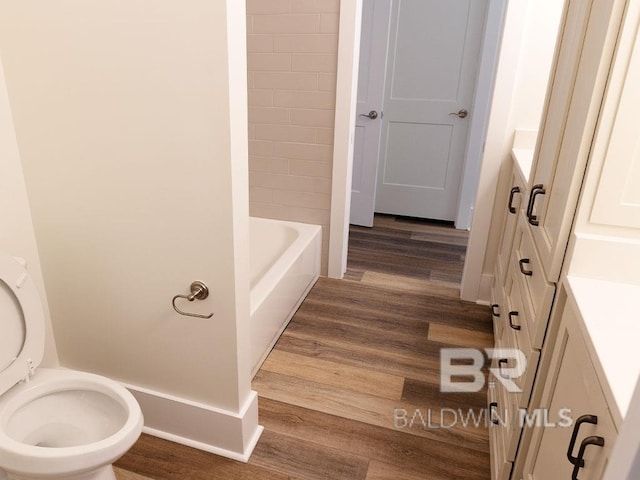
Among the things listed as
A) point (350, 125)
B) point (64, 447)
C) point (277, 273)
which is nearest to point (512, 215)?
point (350, 125)

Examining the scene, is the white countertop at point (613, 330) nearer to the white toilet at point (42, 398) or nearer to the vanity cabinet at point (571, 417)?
the vanity cabinet at point (571, 417)

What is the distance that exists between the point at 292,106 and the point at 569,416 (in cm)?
218

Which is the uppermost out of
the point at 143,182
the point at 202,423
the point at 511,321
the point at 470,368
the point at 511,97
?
the point at 511,97

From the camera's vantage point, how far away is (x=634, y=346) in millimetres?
887

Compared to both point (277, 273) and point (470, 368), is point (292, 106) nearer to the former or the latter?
point (277, 273)

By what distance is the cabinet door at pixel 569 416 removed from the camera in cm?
81

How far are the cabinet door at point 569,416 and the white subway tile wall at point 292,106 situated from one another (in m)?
1.86

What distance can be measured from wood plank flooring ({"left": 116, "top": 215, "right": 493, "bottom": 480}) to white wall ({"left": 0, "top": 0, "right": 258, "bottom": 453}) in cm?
14

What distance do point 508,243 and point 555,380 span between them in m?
1.14

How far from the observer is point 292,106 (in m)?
2.71

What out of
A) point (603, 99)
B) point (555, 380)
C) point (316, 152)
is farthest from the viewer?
point (316, 152)

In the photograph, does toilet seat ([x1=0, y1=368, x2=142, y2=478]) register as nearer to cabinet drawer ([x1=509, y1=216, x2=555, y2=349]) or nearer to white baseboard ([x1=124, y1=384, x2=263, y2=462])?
white baseboard ([x1=124, y1=384, x2=263, y2=462])

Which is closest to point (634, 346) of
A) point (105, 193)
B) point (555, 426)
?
point (555, 426)

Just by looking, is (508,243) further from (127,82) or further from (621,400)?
(127,82)
